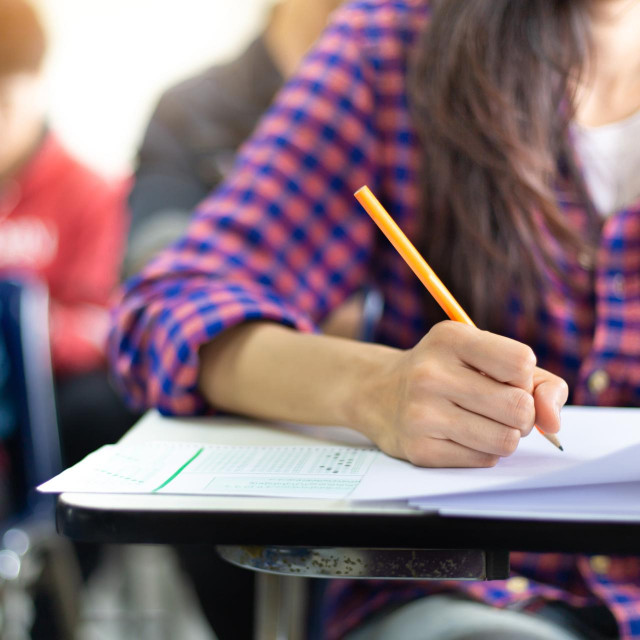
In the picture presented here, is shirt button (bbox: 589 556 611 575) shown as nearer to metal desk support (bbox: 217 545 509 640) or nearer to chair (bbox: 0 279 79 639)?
metal desk support (bbox: 217 545 509 640)

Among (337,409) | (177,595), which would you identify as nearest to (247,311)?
(337,409)

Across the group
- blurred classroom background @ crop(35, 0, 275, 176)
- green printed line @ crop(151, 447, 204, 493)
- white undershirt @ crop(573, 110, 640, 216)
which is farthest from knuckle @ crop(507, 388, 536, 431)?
blurred classroom background @ crop(35, 0, 275, 176)

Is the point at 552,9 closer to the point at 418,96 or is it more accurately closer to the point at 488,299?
the point at 418,96

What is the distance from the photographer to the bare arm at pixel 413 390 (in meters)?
Answer: 0.40

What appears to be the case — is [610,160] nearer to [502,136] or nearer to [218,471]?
[502,136]

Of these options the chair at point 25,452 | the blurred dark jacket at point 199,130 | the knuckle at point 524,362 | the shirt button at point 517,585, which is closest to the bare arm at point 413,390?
the knuckle at point 524,362

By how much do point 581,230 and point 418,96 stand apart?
0.59ft

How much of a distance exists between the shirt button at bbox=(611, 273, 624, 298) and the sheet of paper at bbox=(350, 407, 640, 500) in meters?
0.13

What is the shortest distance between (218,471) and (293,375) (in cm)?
12

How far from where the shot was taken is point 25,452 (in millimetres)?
1037

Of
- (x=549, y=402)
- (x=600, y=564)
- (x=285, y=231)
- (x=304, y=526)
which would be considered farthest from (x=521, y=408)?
(x=285, y=231)

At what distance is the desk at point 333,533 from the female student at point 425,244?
79 mm

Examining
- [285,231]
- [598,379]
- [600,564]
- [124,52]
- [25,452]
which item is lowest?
[25,452]

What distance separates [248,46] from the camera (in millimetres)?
1535
